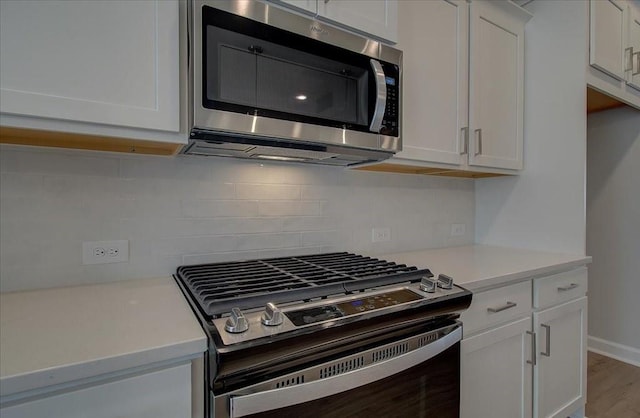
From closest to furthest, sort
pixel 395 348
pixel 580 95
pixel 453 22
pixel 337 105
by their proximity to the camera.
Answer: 1. pixel 395 348
2. pixel 337 105
3. pixel 453 22
4. pixel 580 95

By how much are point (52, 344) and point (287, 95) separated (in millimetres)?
890

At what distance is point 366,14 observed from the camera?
129 cm

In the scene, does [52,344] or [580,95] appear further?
[580,95]

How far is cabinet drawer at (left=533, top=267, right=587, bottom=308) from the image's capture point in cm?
156

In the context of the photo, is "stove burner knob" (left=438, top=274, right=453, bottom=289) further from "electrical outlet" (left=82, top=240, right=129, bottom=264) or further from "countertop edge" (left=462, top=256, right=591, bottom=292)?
"electrical outlet" (left=82, top=240, right=129, bottom=264)

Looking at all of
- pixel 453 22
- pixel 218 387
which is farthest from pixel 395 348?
pixel 453 22

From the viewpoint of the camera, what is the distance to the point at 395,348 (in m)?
0.97

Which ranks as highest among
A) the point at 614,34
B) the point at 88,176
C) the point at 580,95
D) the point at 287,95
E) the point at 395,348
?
the point at 614,34

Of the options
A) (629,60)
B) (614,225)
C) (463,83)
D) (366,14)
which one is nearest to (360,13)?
(366,14)

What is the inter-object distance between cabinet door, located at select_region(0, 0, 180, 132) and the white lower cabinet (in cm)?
64

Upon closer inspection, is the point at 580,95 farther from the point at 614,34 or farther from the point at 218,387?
the point at 218,387

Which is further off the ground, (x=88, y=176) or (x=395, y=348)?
(x=88, y=176)

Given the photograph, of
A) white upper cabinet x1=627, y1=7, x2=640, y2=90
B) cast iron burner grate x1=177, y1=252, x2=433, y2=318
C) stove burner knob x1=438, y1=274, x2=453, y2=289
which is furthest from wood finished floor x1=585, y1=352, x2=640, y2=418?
white upper cabinet x1=627, y1=7, x2=640, y2=90

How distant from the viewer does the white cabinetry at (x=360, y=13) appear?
1.17 meters
